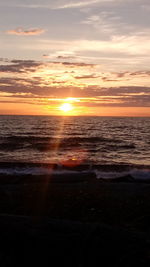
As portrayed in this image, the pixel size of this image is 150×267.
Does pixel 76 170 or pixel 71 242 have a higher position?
→ pixel 71 242

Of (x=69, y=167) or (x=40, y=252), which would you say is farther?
(x=69, y=167)

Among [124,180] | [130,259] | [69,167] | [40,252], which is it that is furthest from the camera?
[69,167]

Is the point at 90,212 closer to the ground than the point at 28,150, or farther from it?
farther from it

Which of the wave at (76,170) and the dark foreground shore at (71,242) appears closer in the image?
the dark foreground shore at (71,242)

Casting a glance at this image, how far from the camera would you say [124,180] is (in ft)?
55.0

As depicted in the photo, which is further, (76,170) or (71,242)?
(76,170)

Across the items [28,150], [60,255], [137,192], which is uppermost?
[60,255]

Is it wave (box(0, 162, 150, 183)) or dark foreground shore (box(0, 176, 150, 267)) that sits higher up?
dark foreground shore (box(0, 176, 150, 267))

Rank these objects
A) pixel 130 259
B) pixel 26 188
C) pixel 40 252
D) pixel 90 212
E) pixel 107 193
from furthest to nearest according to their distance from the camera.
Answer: pixel 26 188 < pixel 107 193 < pixel 90 212 < pixel 40 252 < pixel 130 259

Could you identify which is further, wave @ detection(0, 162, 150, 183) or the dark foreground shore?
wave @ detection(0, 162, 150, 183)

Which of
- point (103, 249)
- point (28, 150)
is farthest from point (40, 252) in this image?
point (28, 150)

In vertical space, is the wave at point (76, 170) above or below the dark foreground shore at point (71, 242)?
below

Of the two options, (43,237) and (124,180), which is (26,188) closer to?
(124,180)

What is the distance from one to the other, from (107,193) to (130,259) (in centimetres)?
758
